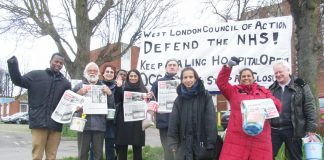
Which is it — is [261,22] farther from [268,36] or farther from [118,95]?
[118,95]

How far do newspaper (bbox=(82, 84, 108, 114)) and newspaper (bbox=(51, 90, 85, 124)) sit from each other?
19 centimetres

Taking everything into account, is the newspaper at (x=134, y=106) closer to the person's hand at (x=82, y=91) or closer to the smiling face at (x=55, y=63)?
the person's hand at (x=82, y=91)

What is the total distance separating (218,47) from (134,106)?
6.85 feet

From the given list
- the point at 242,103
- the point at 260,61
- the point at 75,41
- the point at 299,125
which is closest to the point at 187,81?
the point at 242,103

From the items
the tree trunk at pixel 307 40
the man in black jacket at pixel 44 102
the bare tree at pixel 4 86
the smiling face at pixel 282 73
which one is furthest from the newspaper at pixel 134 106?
the bare tree at pixel 4 86

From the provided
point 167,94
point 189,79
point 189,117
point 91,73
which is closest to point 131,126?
point 167,94

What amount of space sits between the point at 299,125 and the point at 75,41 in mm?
15343

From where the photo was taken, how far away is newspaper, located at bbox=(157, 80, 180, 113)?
677 cm

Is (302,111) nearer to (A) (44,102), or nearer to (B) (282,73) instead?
(B) (282,73)

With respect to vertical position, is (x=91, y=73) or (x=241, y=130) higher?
(x=91, y=73)

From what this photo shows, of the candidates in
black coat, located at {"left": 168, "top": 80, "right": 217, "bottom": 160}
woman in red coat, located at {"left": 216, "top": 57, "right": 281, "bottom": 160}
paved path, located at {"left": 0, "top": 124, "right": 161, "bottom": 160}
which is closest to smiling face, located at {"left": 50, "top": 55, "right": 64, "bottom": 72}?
black coat, located at {"left": 168, "top": 80, "right": 217, "bottom": 160}

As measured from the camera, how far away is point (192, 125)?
559cm

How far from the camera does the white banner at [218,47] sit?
7523mm

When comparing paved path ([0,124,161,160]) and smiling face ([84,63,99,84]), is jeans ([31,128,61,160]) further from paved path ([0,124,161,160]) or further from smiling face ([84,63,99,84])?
paved path ([0,124,161,160])
